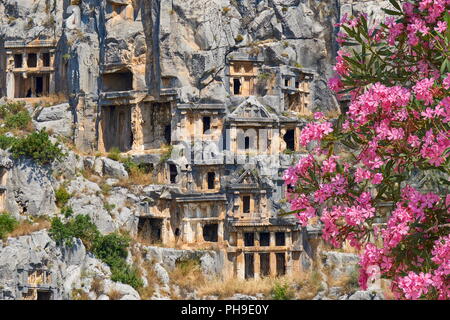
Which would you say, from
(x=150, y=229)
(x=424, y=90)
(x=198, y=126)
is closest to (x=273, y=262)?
(x=150, y=229)

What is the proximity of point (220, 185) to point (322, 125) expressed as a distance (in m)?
39.7

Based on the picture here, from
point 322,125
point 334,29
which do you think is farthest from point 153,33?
point 322,125

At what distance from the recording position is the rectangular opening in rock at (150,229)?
51.2 m

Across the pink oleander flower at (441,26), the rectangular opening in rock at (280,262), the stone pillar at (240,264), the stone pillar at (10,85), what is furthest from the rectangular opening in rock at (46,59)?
the pink oleander flower at (441,26)

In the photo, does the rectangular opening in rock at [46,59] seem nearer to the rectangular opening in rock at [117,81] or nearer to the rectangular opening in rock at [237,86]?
the rectangular opening in rock at [117,81]

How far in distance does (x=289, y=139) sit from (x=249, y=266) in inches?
327

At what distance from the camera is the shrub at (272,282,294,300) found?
46.2 metres

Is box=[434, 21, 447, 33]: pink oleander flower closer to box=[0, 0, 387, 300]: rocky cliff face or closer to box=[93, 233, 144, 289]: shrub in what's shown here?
box=[0, 0, 387, 300]: rocky cliff face

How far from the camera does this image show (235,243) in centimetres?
5119

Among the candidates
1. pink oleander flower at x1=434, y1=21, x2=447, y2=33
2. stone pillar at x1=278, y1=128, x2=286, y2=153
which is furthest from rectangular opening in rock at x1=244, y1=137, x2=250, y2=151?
pink oleander flower at x1=434, y1=21, x2=447, y2=33

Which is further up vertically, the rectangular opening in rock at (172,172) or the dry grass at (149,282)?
the rectangular opening in rock at (172,172)

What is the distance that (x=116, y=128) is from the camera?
56.8 meters

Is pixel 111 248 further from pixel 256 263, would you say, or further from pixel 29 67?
pixel 29 67

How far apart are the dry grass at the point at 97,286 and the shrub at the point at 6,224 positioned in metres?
4.54
